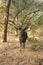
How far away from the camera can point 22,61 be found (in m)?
7.52

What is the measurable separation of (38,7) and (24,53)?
4.07m

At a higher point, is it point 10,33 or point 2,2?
point 2,2

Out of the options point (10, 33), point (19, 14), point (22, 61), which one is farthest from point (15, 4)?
point (22, 61)

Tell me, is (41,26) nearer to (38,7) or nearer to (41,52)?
(38,7)

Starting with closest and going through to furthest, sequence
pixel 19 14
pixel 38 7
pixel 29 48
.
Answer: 1. pixel 29 48
2. pixel 38 7
3. pixel 19 14

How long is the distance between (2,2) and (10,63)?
5.75 metres

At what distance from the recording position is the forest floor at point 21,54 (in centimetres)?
737

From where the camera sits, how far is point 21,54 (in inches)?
322

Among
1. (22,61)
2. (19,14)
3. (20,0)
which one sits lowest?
(22,61)

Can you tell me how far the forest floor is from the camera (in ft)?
24.2

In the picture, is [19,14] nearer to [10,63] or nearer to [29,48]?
[29,48]

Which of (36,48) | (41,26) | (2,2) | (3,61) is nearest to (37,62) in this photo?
(3,61)

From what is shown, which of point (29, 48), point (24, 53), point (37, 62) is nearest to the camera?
point (37, 62)

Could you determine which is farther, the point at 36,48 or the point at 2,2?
the point at 2,2
